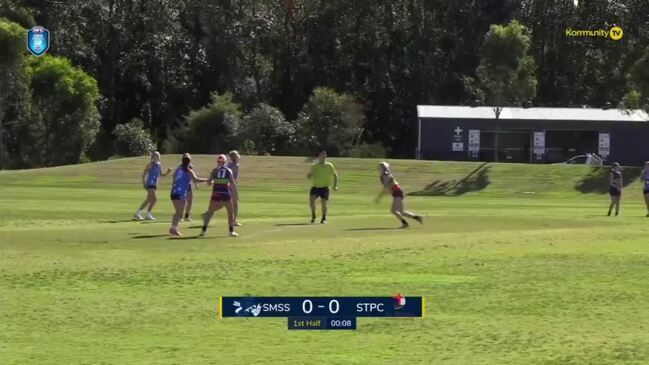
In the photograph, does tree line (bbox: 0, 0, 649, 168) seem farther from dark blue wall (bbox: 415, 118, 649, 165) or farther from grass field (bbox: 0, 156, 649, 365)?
grass field (bbox: 0, 156, 649, 365)

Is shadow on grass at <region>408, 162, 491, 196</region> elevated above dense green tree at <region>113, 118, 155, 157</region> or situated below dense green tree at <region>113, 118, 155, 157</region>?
below

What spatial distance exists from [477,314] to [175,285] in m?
3.87

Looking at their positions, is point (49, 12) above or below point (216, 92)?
above

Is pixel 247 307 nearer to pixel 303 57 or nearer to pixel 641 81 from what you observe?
pixel 641 81

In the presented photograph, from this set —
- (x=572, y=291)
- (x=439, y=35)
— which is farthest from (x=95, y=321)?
(x=439, y=35)

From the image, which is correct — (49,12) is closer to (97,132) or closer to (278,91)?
(97,132)

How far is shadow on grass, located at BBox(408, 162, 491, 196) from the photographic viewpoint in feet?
153

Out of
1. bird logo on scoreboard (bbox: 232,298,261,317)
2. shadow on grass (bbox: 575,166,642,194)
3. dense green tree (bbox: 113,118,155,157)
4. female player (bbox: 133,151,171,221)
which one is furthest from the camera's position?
dense green tree (bbox: 113,118,155,157)

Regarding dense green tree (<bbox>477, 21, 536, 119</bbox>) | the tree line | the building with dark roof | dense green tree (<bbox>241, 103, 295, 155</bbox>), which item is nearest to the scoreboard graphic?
dense green tree (<bbox>477, 21, 536, 119</bbox>)

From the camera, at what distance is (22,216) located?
949 inches

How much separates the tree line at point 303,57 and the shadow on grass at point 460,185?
52.7 ft

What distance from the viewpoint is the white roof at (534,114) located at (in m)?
60.8

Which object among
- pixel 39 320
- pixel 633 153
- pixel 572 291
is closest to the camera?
pixel 39 320

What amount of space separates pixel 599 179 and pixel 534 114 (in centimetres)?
1518
